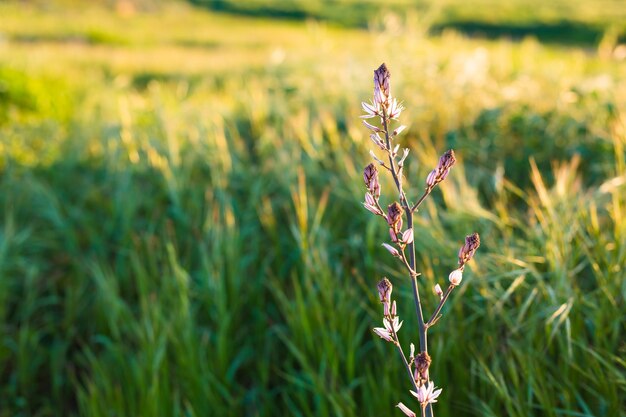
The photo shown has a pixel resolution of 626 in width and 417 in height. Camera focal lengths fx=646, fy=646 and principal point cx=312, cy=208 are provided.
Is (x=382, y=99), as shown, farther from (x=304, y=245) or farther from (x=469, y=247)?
(x=304, y=245)

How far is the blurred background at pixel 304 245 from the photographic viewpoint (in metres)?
2.03

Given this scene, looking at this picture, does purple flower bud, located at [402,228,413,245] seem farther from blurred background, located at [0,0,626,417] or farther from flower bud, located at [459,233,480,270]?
blurred background, located at [0,0,626,417]

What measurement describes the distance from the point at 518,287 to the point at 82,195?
2554 millimetres

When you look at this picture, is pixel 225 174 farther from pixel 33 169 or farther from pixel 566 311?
pixel 566 311

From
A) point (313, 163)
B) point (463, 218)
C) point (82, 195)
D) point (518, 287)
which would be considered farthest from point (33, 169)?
point (518, 287)

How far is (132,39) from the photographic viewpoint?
1495 cm

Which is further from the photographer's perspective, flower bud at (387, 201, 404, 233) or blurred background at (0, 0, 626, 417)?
blurred background at (0, 0, 626, 417)

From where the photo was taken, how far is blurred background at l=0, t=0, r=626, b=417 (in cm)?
203

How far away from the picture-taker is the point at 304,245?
91.9 inches

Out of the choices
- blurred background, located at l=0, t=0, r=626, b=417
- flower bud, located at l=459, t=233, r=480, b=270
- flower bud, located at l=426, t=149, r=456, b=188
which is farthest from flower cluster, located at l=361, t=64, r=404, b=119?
blurred background, located at l=0, t=0, r=626, b=417

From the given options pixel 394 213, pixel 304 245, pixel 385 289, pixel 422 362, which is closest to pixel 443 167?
pixel 394 213

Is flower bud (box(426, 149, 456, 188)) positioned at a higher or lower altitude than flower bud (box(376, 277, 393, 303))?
higher

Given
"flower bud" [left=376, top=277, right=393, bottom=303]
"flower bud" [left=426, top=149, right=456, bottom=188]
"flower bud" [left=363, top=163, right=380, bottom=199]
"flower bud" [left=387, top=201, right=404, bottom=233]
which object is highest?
"flower bud" [left=426, top=149, right=456, bottom=188]

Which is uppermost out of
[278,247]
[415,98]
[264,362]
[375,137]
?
[375,137]
